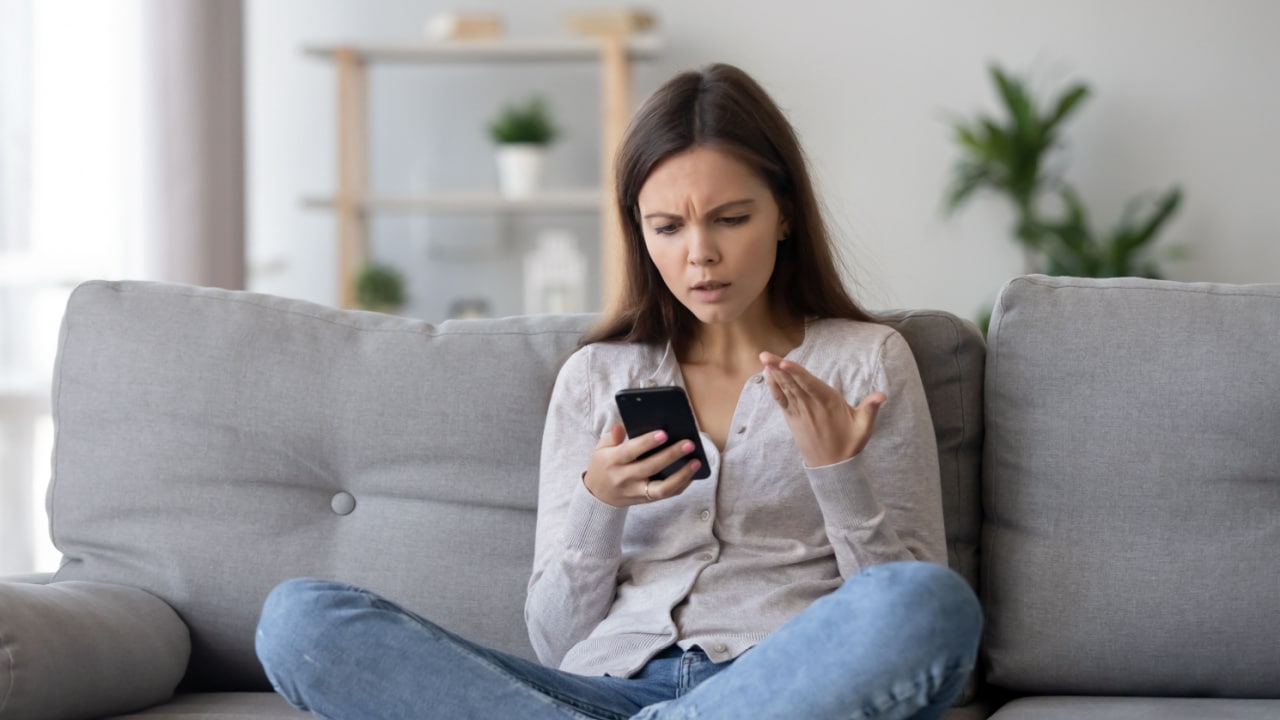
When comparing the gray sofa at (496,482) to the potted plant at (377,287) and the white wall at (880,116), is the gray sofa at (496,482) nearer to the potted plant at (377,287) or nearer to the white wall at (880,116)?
the potted plant at (377,287)

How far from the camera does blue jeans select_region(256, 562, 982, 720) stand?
3.55 feet

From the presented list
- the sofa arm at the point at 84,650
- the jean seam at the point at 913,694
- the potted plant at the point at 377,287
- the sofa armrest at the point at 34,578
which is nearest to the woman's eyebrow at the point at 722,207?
the jean seam at the point at 913,694

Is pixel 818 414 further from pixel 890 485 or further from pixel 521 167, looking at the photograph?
pixel 521 167

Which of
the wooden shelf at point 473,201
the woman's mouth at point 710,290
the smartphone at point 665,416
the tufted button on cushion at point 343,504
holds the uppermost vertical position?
the wooden shelf at point 473,201

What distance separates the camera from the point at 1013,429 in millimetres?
1634

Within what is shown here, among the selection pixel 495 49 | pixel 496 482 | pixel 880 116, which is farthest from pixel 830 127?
pixel 496 482

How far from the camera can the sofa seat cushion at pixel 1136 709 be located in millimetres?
1442

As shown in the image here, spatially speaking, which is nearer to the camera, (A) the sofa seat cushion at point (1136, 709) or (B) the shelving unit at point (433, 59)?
(A) the sofa seat cushion at point (1136, 709)

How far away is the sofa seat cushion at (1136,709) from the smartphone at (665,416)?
46 cm

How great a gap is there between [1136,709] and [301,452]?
1.05 meters

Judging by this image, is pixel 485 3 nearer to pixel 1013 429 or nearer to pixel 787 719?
pixel 1013 429

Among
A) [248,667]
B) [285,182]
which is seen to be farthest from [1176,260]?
[248,667]

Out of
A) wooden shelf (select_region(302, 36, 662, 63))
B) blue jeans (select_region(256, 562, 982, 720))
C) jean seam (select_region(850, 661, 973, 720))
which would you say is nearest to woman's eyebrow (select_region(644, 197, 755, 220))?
blue jeans (select_region(256, 562, 982, 720))

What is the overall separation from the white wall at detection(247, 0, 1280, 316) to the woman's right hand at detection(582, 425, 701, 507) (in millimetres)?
3021
